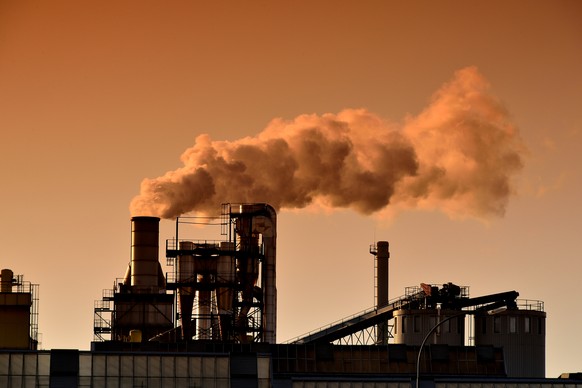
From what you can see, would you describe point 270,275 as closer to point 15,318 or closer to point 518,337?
point 518,337

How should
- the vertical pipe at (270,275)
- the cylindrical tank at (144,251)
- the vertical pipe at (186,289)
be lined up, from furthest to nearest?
the vertical pipe at (270,275) → the vertical pipe at (186,289) → the cylindrical tank at (144,251)

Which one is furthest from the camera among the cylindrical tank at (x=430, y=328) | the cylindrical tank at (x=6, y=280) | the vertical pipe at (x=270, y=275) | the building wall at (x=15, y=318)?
the cylindrical tank at (x=430, y=328)

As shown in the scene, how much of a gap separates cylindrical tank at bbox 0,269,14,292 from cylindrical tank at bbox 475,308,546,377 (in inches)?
1417

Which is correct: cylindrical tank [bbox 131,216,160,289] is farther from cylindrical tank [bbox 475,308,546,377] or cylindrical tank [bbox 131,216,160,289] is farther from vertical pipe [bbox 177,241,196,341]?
cylindrical tank [bbox 475,308,546,377]

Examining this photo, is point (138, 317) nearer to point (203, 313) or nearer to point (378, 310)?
point (203, 313)

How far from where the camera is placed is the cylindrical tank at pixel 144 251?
125125mm

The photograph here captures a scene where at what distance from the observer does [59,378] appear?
3563 inches

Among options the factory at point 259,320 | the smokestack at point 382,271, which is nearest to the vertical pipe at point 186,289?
the factory at point 259,320

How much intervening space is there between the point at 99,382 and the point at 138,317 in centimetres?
3522

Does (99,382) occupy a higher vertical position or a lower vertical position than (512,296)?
lower

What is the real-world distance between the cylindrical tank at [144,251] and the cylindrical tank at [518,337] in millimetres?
25619

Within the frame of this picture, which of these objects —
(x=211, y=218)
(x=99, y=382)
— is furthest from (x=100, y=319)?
Result: (x=99, y=382)

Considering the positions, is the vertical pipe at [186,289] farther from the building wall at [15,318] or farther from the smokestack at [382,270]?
the smokestack at [382,270]

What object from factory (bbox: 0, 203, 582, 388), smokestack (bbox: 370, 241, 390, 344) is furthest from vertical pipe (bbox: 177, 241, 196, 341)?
smokestack (bbox: 370, 241, 390, 344)
